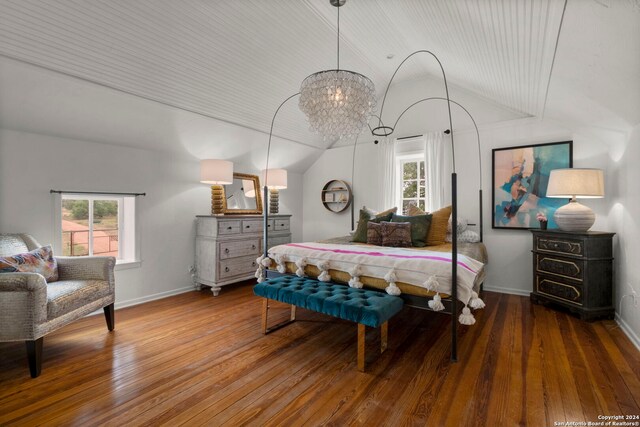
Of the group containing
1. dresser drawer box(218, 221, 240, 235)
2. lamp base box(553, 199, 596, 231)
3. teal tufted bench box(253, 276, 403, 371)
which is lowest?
teal tufted bench box(253, 276, 403, 371)

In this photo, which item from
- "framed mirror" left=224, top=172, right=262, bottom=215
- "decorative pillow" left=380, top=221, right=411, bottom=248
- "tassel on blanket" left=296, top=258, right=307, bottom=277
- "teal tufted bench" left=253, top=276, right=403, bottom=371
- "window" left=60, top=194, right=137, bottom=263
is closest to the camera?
"teal tufted bench" left=253, top=276, right=403, bottom=371

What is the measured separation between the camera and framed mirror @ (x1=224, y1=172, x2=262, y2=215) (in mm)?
4418

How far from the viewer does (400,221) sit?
3.59 meters

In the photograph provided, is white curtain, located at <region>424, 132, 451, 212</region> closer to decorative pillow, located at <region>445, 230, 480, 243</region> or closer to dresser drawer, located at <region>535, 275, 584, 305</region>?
decorative pillow, located at <region>445, 230, 480, 243</region>

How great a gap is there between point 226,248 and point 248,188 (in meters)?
1.15

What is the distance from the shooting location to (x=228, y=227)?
4031mm

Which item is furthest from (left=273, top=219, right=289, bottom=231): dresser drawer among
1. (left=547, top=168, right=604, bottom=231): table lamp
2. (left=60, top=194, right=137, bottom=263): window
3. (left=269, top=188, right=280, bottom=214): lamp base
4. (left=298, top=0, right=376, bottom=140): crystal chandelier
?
(left=547, top=168, right=604, bottom=231): table lamp

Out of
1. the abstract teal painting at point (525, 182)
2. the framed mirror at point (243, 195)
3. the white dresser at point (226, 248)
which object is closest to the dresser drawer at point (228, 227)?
the white dresser at point (226, 248)

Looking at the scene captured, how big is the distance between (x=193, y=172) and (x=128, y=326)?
6.92 feet

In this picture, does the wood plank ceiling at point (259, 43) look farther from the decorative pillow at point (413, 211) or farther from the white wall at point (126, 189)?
the decorative pillow at point (413, 211)

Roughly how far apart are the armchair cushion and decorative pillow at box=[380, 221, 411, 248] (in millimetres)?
2744

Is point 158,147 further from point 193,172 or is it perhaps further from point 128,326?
point 128,326

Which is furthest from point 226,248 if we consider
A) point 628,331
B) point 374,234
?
point 628,331

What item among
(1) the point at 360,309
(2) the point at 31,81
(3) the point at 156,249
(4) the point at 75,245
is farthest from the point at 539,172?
(4) the point at 75,245
